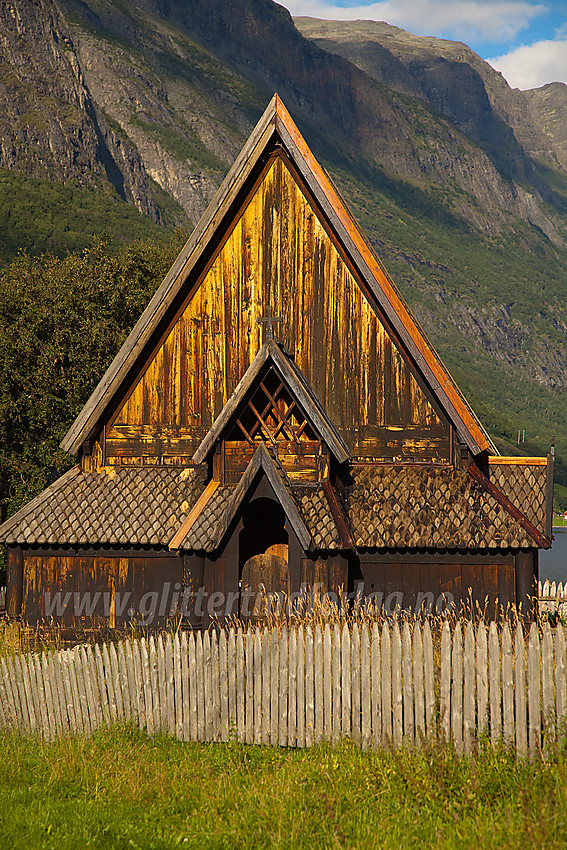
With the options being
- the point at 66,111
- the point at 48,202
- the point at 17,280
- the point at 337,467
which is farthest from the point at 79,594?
the point at 66,111

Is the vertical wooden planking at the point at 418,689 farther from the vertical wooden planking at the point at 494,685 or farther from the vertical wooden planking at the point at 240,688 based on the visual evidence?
the vertical wooden planking at the point at 240,688

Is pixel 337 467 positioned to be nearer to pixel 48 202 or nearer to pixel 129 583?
pixel 129 583

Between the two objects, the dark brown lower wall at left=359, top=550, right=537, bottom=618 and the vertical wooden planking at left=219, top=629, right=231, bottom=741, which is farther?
the dark brown lower wall at left=359, top=550, right=537, bottom=618

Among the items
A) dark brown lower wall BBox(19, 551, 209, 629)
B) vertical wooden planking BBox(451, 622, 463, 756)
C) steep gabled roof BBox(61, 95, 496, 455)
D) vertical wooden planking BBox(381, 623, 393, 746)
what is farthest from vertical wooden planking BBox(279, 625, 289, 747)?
steep gabled roof BBox(61, 95, 496, 455)

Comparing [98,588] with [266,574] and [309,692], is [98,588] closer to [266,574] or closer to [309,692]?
[266,574]

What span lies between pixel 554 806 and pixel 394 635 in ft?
8.67

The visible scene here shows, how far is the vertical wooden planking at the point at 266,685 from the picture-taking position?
10.7 m

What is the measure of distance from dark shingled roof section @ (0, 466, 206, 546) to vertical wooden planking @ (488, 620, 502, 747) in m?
7.80

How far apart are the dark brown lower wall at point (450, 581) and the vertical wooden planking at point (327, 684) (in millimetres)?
4840

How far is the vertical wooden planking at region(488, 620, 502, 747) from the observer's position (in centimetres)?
909

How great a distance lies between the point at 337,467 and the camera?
51.8ft

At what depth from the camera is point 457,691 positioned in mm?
9320

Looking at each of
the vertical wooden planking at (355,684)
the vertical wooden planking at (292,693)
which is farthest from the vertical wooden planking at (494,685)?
the vertical wooden planking at (292,693)

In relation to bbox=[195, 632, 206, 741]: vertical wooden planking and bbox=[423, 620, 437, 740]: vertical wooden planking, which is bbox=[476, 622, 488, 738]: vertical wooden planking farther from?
bbox=[195, 632, 206, 741]: vertical wooden planking
